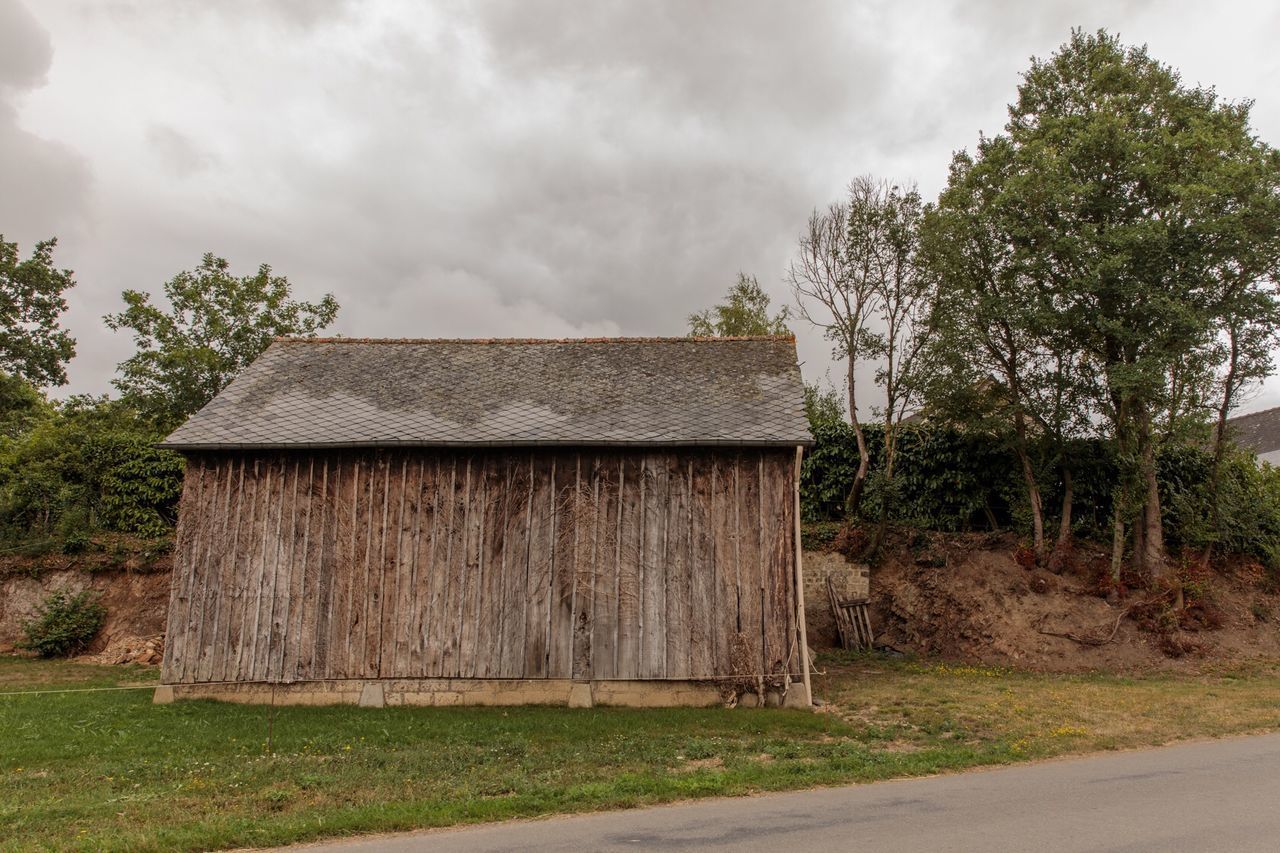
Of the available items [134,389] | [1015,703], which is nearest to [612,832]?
[1015,703]

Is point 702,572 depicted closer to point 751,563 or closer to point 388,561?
point 751,563

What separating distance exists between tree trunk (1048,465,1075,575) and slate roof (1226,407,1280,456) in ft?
60.1

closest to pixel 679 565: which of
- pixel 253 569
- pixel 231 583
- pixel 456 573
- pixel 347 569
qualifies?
pixel 456 573

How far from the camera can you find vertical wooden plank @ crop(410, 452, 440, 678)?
40.8ft

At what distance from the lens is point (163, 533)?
1984 centimetres

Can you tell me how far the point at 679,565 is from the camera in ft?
40.8

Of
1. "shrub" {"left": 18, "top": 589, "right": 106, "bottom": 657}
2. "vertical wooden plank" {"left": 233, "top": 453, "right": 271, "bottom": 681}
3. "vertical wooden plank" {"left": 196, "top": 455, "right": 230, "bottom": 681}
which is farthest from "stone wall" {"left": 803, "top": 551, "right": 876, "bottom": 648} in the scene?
"shrub" {"left": 18, "top": 589, "right": 106, "bottom": 657}

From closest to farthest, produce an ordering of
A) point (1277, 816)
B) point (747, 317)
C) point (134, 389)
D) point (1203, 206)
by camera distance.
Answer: point (1277, 816), point (1203, 206), point (134, 389), point (747, 317)

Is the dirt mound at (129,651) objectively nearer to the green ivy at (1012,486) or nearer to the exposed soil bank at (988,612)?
the exposed soil bank at (988,612)

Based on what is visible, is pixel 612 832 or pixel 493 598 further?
pixel 493 598

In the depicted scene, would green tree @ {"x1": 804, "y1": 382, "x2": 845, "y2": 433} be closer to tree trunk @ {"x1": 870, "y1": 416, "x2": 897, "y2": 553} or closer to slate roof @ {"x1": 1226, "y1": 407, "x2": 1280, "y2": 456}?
tree trunk @ {"x1": 870, "y1": 416, "x2": 897, "y2": 553}

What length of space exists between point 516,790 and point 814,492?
14.7 m

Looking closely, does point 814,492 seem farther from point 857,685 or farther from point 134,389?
point 134,389

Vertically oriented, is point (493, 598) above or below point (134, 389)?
below
